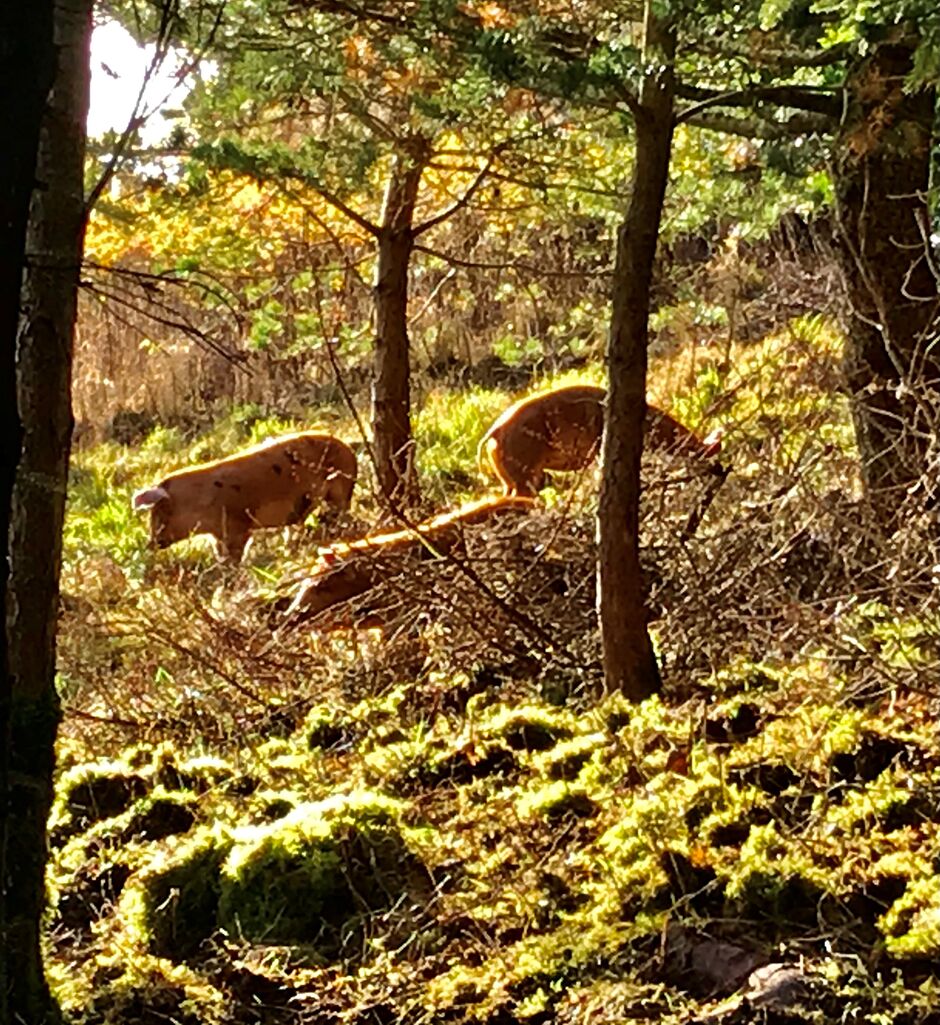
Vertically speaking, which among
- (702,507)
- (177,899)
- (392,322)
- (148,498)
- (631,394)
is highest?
(392,322)

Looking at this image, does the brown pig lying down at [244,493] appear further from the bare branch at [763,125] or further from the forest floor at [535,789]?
the bare branch at [763,125]

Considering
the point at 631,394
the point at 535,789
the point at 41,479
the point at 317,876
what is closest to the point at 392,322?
the point at 631,394

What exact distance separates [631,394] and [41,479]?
2.32m

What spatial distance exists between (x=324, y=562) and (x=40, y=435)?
3618mm

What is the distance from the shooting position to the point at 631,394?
5.31m

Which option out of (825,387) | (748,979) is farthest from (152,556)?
(748,979)

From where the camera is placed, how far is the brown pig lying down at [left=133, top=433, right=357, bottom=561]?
12.0 meters

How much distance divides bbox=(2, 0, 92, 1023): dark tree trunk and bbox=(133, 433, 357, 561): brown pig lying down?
8.15 m

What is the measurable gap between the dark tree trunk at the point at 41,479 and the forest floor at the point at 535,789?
0.43 meters

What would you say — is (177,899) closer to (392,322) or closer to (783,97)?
(783,97)

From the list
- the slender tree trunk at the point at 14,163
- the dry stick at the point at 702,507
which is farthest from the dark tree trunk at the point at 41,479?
the dry stick at the point at 702,507

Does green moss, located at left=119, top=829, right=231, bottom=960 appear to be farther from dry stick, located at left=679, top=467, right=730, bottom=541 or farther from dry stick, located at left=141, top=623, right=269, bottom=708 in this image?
dry stick, located at left=679, top=467, right=730, bottom=541

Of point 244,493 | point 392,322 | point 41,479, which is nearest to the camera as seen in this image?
point 41,479

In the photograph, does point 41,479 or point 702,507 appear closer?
point 41,479
